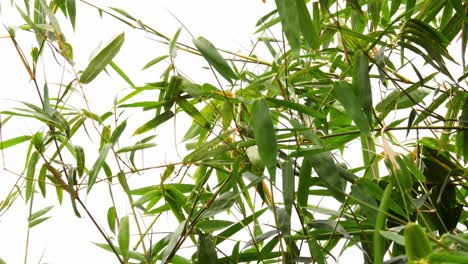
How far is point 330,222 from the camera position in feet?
2.80

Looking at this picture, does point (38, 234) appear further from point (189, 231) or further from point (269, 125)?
point (269, 125)

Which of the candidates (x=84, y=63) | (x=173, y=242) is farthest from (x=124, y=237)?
(x=84, y=63)

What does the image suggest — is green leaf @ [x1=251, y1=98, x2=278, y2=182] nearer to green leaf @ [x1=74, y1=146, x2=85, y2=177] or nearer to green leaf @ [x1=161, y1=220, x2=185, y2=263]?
green leaf @ [x1=161, y1=220, x2=185, y2=263]

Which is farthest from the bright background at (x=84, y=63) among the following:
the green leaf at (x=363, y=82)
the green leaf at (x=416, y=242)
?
the green leaf at (x=416, y=242)

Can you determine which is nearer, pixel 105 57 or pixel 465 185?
pixel 105 57

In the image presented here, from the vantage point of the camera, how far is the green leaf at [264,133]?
69 centimetres

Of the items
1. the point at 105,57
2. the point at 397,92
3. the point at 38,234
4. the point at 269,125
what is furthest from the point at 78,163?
the point at 38,234

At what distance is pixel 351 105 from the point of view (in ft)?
2.32

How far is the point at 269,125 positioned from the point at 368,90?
11cm

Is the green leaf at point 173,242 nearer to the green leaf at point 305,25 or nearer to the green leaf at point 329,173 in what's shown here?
the green leaf at point 329,173

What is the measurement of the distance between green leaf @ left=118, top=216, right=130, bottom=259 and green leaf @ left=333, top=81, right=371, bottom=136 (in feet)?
0.95

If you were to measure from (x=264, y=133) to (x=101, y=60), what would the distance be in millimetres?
247

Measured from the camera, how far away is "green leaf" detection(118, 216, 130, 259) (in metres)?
0.81

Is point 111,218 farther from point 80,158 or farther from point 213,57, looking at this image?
point 213,57
